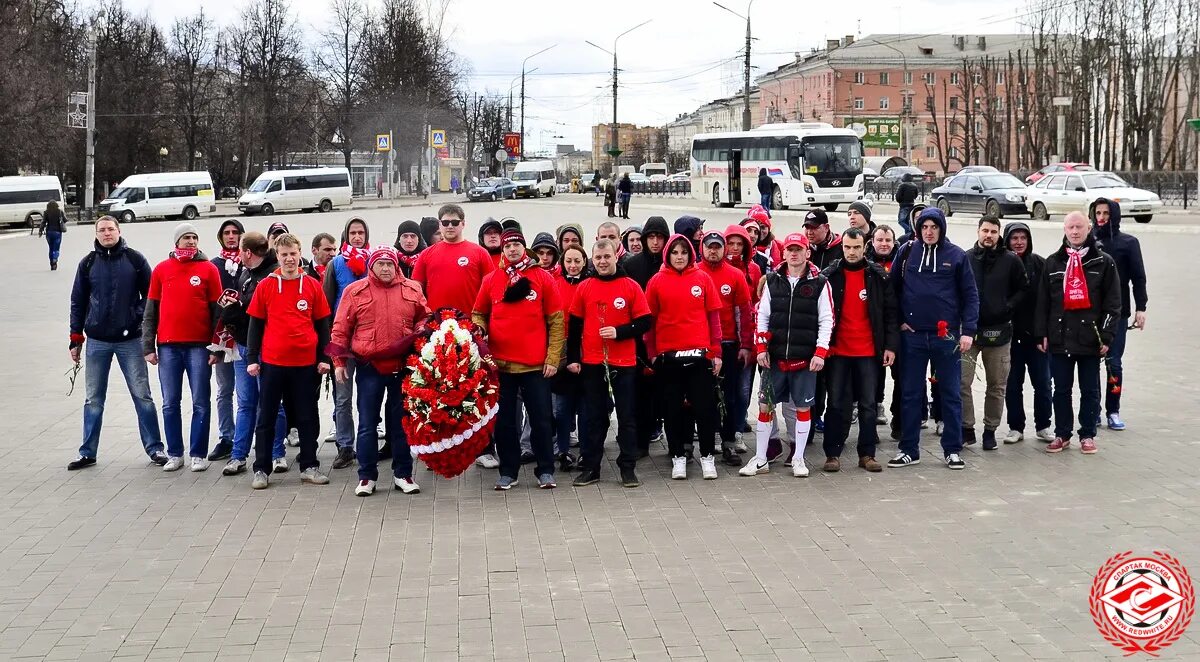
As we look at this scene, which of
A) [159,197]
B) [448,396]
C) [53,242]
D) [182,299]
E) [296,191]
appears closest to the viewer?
[448,396]

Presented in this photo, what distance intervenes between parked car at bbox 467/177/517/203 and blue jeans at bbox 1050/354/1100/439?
6104 centimetres

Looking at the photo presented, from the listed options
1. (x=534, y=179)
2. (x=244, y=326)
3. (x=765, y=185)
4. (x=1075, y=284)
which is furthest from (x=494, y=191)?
(x=1075, y=284)

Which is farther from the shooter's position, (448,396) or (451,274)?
(451,274)

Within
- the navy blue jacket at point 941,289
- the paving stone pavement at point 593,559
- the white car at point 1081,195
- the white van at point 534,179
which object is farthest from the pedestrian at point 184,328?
the white van at point 534,179

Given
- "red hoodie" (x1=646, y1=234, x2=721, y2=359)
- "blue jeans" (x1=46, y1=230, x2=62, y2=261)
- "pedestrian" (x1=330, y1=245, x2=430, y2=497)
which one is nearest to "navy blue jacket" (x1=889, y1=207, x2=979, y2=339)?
"red hoodie" (x1=646, y1=234, x2=721, y2=359)

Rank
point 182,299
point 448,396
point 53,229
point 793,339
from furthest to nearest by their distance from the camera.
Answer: point 53,229
point 182,299
point 793,339
point 448,396

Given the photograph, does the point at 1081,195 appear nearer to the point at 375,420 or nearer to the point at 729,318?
the point at 729,318

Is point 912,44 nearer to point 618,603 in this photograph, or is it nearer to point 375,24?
point 375,24

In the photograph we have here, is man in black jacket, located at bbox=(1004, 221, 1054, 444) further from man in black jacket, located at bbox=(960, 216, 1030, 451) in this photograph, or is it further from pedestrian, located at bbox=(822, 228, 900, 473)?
pedestrian, located at bbox=(822, 228, 900, 473)

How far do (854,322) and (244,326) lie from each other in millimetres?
4410

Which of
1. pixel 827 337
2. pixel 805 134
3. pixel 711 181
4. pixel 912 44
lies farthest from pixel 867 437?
pixel 912 44

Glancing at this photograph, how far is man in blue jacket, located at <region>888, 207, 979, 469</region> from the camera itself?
29.5 ft

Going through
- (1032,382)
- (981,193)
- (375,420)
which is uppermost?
(981,193)

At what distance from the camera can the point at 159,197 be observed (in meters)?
52.2
